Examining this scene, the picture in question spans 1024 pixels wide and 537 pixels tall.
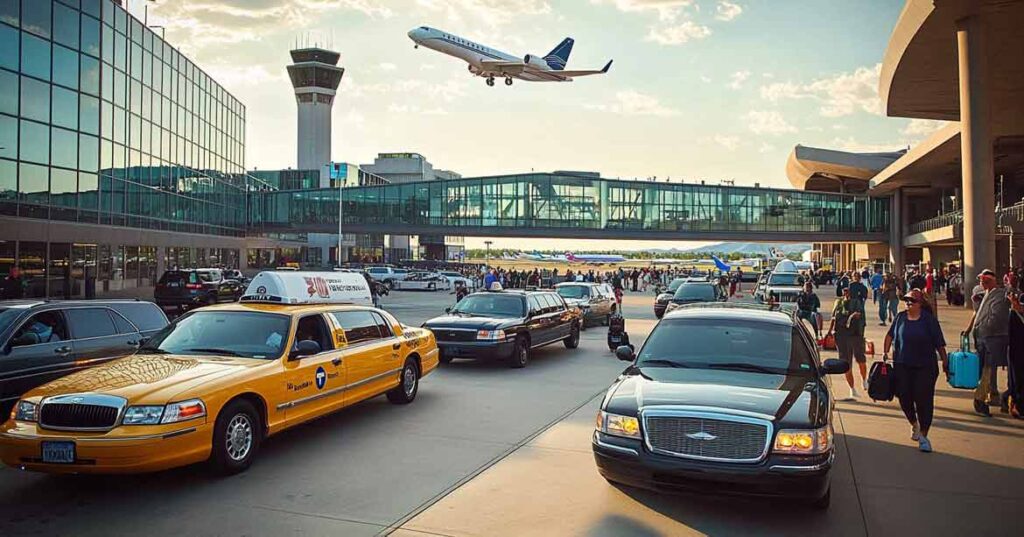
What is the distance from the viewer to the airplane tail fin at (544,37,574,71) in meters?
72.6

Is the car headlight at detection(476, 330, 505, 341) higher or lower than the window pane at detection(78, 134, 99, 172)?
lower

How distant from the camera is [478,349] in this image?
1321cm

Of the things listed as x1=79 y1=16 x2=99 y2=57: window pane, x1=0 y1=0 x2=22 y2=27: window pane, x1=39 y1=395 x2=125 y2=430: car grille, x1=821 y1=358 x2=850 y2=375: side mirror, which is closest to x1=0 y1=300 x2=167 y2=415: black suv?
Answer: x1=39 y1=395 x2=125 y2=430: car grille

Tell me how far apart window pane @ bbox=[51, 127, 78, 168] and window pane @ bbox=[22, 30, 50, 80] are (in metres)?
2.44

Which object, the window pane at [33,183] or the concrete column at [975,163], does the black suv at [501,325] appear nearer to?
the concrete column at [975,163]

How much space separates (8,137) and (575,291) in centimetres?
2263

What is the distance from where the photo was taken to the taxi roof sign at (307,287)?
55.9ft

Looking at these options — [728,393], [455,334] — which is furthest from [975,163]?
[728,393]

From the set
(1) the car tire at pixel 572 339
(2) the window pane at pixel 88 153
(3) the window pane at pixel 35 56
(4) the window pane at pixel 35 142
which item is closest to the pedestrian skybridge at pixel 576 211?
(2) the window pane at pixel 88 153

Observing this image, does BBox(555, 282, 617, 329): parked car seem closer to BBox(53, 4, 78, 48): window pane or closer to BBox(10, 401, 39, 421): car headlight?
BBox(10, 401, 39, 421): car headlight

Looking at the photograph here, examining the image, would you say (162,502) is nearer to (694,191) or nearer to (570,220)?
(570,220)

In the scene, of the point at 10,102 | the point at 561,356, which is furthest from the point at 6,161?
the point at 561,356

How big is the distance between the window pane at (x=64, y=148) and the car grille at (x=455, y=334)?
25057 millimetres

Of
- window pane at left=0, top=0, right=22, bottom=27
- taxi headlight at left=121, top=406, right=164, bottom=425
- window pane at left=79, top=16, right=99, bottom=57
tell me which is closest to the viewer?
taxi headlight at left=121, top=406, right=164, bottom=425
